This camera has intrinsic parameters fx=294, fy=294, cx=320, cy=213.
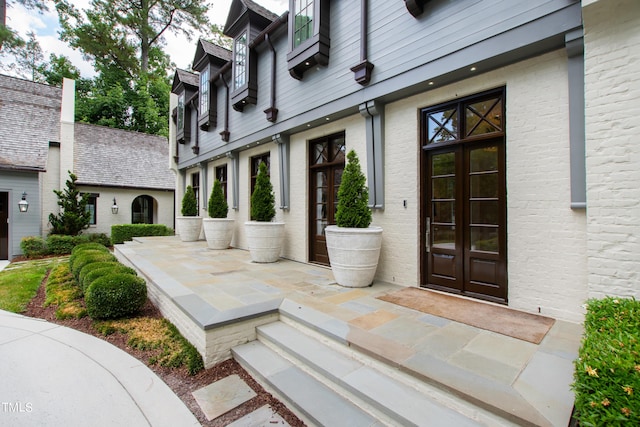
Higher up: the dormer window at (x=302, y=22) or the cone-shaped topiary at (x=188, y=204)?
the dormer window at (x=302, y=22)

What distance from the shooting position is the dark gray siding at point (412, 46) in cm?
316

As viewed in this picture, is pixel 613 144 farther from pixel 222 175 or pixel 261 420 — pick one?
pixel 222 175

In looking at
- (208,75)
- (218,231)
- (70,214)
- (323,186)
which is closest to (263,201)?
(323,186)

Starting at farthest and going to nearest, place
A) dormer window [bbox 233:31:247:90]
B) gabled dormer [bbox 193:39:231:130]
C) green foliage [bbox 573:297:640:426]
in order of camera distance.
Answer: gabled dormer [bbox 193:39:231:130] < dormer window [bbox 233:31:247:90] < green foliage [bbox 573:297:640:426]

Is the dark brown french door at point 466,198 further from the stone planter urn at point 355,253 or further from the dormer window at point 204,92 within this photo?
the dormer window at point 204,92

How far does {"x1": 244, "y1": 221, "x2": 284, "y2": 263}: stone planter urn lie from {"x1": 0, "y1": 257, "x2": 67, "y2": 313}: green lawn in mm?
3652

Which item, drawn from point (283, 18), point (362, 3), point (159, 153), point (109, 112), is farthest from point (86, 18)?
point (362, 3)

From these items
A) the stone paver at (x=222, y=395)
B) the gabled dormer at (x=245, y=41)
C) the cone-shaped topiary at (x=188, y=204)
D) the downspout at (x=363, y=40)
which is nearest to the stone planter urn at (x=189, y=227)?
the cone-shaped topiary at (x=188, y=204)

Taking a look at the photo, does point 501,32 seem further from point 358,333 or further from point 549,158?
point 358,333

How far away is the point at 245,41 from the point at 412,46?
5.00 m

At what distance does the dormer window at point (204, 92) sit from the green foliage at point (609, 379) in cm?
1004

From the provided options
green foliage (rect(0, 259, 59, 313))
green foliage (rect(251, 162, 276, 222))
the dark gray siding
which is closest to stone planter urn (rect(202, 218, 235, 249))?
green foliage (rect(251, 162, 276, 222))

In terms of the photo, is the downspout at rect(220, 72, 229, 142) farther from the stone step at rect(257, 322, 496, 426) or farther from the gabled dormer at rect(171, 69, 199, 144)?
the stone step at rect(257, 322, 496, 426)

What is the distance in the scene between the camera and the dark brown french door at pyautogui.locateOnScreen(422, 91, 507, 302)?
370 centimetres
